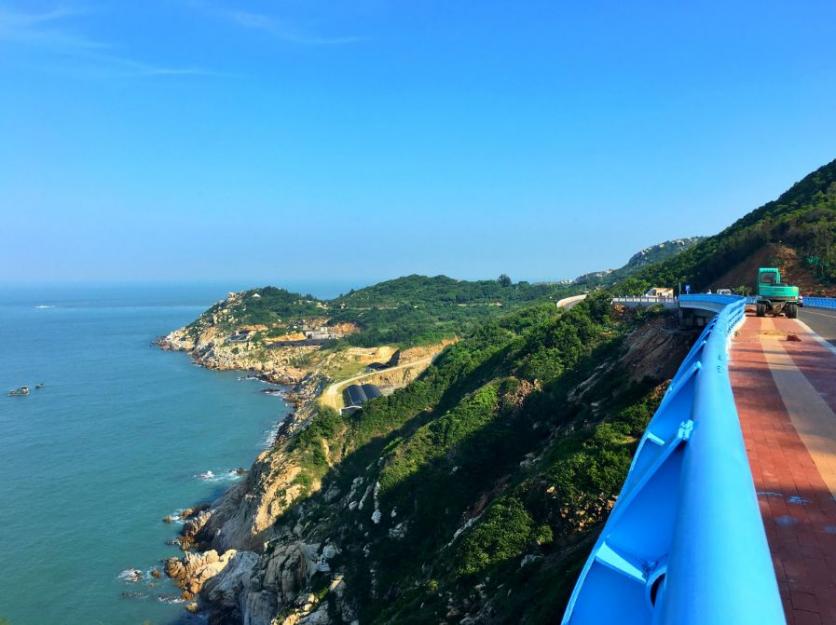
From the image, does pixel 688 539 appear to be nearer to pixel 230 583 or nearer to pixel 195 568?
pixel 230 583

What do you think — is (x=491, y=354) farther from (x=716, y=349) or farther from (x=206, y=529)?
(x=716, y=349)

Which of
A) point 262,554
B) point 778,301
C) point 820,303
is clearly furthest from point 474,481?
point 820,303

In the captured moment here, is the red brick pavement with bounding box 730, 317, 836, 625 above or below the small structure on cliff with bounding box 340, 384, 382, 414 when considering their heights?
above

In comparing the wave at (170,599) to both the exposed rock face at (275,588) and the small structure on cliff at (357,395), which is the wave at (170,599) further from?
the small structure on cliff at (357,395)

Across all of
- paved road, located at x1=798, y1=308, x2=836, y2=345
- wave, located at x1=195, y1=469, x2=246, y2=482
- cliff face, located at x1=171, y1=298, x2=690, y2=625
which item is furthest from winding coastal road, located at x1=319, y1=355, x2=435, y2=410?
paved road, located at x1=798, y1=308, x2=836, y2=345

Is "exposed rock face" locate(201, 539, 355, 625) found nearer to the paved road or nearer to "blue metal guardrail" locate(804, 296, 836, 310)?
the paved road
